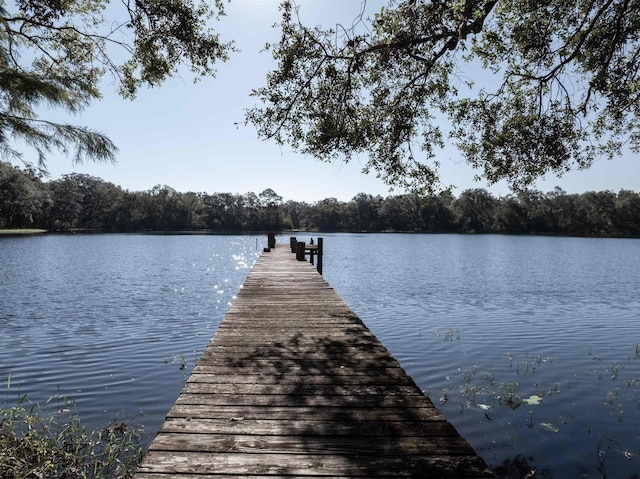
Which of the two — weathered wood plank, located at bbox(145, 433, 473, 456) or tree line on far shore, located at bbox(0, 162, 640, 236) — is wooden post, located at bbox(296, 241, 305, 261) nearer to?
weathered wood plank, located at bbox(145, 433, 473, 456)

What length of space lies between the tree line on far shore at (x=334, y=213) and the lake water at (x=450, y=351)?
88355mm

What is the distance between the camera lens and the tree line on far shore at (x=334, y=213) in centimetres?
11094

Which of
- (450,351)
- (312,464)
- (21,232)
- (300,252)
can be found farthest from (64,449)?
(21,232)

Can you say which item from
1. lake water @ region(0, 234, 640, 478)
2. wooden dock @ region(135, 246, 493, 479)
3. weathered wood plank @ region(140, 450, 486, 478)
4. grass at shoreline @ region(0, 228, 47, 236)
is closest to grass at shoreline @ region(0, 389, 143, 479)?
lake water @ region(0, 234, 640, 478)

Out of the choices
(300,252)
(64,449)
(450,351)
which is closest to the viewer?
(64,449)

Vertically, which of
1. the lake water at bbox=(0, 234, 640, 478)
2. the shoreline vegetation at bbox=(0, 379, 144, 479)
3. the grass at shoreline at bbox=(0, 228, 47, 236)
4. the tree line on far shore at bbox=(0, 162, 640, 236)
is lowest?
the lake water at bbox=(0, 234, 640, 478)

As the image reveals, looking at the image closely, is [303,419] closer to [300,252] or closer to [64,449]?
[64,449]

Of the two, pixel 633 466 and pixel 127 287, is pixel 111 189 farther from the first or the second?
pixel 633 466

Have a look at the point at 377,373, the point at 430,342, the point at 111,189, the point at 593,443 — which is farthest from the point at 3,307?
the point at 111,189

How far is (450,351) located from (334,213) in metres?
150

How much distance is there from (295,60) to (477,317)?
11.7 metres

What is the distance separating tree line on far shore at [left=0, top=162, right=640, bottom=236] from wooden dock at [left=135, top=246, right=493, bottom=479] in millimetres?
102197

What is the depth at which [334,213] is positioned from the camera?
161000 millimetres

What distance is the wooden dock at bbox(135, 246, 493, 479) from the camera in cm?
290
